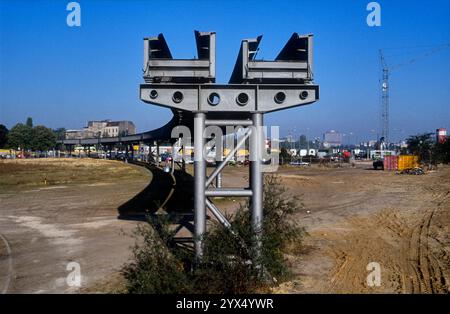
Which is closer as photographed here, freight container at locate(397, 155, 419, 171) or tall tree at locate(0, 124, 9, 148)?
freight container at locate(397, 155, 419, 171)

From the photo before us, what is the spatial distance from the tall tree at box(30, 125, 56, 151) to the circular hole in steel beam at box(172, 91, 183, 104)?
140m

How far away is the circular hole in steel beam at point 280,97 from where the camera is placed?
25.8ft

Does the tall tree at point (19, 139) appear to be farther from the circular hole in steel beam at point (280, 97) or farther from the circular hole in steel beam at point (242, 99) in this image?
the circular hole in steel beam at point (280, 97)

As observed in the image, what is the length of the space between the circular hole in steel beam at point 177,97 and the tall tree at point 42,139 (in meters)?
140

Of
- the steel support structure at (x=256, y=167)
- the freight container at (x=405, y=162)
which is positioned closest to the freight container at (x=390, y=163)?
the freight container at (x=405, y=162)

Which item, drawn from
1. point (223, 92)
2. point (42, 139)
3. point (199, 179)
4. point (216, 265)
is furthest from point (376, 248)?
point (42, 139)

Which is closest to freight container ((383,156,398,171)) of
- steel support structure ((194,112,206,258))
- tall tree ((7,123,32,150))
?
steel support structure ((194,112,206,258))

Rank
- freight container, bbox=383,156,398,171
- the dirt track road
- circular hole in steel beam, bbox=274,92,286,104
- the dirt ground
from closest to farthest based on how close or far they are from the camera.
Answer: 1. circular hole in steel beam, bbox=274,92,286,104
2. the dirt track road
3. the dirt ground
4. freight container, bbox=383,156,398,171

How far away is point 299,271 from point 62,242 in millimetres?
7491

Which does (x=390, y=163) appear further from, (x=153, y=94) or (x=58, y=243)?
(x=153, y=94)

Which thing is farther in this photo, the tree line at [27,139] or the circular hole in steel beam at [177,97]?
the tree line at [27,139]

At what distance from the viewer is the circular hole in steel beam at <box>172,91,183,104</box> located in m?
7.73

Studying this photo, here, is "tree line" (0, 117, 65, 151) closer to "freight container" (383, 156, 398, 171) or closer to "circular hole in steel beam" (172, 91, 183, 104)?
"freight container" (383, 156, 398, 171)
